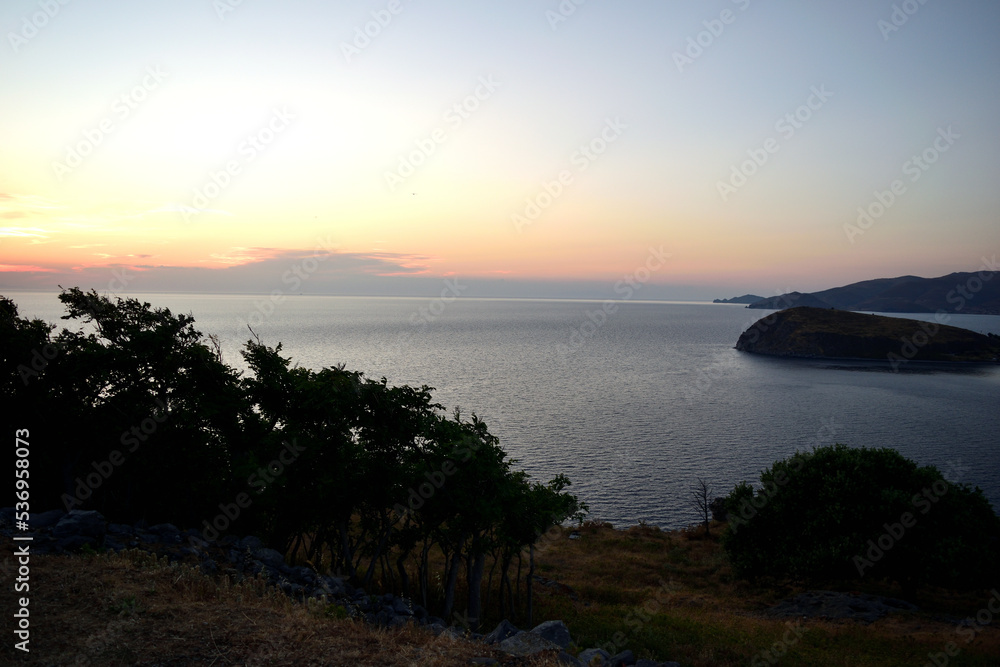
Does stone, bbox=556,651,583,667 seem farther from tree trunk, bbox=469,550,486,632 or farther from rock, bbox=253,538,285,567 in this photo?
rock, bbox=253,538,285,567

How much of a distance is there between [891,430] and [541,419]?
2277 inches

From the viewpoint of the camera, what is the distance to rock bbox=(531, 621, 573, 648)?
16.8 m

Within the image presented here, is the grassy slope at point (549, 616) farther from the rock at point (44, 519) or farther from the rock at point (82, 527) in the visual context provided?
the rock at point (44, 519)

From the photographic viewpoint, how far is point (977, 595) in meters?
35.9

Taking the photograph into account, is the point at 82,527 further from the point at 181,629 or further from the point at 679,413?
the point at 679,413

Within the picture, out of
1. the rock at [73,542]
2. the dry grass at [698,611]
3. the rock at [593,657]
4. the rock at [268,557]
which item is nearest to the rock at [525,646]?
the rock at [593,657]

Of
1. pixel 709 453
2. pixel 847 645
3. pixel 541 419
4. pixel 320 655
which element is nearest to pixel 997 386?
pixel 709 453

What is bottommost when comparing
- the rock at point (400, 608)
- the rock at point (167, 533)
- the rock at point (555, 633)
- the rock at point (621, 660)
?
the rock at point (400, 608)

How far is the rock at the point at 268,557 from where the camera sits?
20.9m

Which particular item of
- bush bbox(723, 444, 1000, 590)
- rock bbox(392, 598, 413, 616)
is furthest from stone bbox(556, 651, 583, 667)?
bush bbox(723, 444, 1000, 590)

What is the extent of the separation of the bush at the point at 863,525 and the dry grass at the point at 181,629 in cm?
3282

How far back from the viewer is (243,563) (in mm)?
19922

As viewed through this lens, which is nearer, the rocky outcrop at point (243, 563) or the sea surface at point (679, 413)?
the rocky outcrop at point (243, 563)

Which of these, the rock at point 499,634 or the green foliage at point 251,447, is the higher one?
the green foliage at point 251,447
